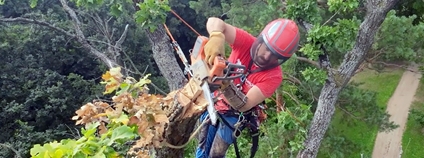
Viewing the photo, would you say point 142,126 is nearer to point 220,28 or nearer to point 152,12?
point 220,28

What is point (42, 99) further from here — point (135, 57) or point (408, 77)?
point (408, 77)

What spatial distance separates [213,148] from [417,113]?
7743 millimetres

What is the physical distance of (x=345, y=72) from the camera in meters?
5.09

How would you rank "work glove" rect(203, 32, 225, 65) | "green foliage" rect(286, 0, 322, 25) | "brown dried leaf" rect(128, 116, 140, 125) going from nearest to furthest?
"brown dried leaf" rect(128, 116, 140, 125) < "work glove" rect(203, 32, 225, 65) < "green foliage" rect(286, 0, 322, 25)

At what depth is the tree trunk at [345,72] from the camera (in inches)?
182

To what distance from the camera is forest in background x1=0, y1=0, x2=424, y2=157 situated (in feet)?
16.6

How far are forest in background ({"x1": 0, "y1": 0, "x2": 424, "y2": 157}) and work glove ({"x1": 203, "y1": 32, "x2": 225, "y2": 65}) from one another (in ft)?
5.80

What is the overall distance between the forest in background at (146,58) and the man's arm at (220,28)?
1.45m

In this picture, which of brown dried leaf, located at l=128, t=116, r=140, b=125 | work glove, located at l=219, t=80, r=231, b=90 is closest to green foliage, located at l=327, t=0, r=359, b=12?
work glove, located at l=219, t=80, r=231, b=90

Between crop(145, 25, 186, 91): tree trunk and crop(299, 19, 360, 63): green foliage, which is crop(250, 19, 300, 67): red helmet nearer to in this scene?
crop(299, 19, 360, 63): green foliage

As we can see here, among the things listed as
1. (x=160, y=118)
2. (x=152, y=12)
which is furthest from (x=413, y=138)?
(x=160, y=118)

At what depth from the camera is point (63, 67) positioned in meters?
10.1

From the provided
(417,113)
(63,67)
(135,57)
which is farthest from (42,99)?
(417,113)

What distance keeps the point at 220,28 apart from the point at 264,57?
13.4 inches
